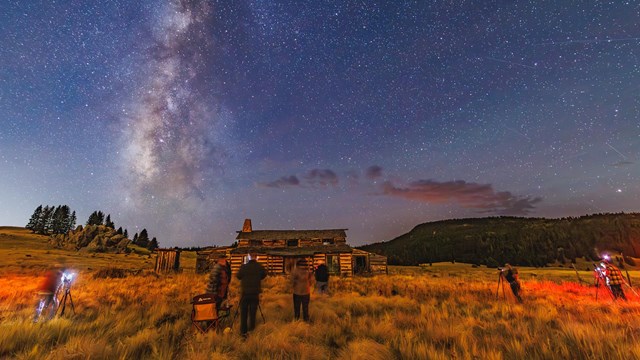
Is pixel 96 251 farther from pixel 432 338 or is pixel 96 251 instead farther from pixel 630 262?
pixel 630 262

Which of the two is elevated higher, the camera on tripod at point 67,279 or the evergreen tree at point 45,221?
the evergreen tree at point 45,221

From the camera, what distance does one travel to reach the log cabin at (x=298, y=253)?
3303cm

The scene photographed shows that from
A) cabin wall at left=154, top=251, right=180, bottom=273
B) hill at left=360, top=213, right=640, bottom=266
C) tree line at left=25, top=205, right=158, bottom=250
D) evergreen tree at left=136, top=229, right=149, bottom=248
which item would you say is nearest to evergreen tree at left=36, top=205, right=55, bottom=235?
tree line at left=25, top=205, right=158, bottom=250

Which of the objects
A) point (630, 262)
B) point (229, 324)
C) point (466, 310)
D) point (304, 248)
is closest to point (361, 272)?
point (304, 248)

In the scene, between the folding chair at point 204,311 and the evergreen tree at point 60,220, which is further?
the evergreen tree at point 60,220

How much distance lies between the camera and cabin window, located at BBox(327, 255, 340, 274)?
32.8 metres

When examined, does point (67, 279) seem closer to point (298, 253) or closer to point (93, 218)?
point (298, 253)

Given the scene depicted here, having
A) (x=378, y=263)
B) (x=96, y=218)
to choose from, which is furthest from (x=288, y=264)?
(x=96, y=218)

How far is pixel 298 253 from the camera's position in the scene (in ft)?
108

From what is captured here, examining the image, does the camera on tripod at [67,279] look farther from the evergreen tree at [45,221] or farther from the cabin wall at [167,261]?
the evergreen tree at [45,221]

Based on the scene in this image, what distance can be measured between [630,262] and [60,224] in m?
147

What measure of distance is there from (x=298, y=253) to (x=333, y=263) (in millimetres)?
4188

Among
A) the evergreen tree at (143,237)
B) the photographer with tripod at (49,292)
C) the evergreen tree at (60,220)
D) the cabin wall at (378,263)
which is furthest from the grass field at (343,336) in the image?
the evergreen tree at (60,220)

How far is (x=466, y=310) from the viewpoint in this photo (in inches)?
373
